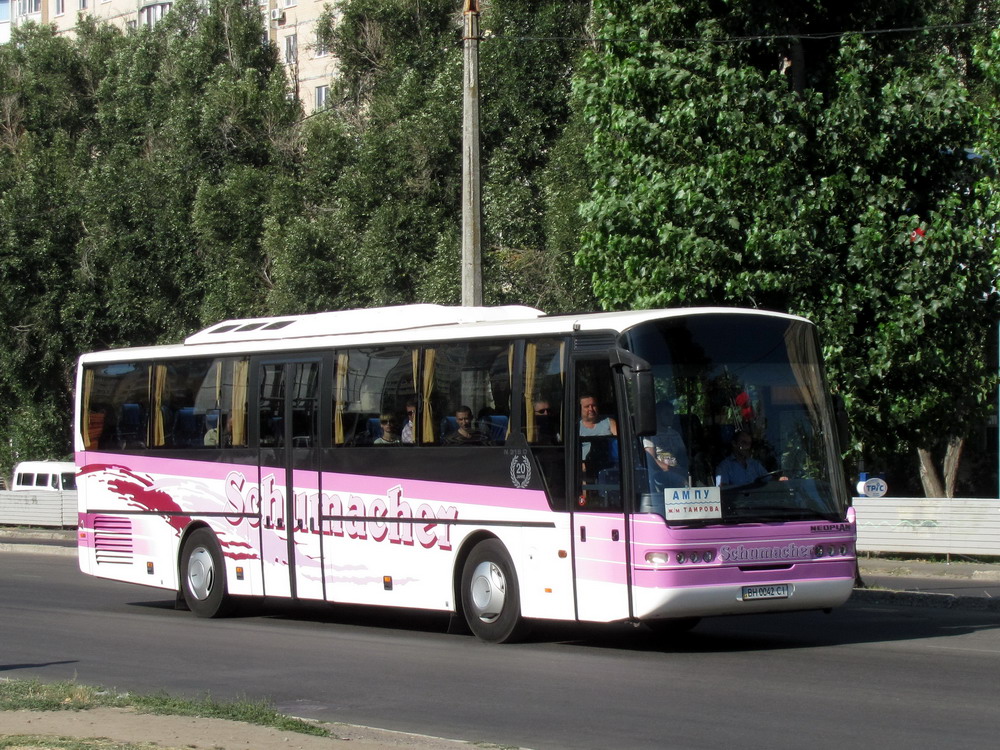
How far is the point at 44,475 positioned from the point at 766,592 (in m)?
40.0

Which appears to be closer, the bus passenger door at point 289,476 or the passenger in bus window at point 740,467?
the passenger in bus window at point 740,467

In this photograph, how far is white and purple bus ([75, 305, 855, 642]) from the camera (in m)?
12.1

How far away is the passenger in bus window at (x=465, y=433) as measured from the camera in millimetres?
13586

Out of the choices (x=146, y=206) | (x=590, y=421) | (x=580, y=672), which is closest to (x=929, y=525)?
(x=590, y=421)

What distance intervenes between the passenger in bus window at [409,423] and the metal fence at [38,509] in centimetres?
2663

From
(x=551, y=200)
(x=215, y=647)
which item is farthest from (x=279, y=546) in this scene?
(x=551, y=200)

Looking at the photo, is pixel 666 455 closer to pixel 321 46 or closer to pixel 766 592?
pixel 766 592

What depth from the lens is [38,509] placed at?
A: 40.8 m

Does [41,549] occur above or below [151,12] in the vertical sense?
below

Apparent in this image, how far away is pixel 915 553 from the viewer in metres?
24.2

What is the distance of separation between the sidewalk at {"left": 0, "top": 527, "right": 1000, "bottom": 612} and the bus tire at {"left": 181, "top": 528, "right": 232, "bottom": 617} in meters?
7.25

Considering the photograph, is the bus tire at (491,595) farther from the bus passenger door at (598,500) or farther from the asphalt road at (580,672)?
the bus passenger door at (598,500)

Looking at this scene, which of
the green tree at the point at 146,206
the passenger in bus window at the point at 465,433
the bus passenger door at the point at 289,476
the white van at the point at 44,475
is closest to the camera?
the passenger in bus window at the point at 465,433

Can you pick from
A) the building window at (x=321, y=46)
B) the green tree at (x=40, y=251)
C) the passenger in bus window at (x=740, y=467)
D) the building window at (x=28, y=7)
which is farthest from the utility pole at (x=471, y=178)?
the building window at (x=28, y=7)
